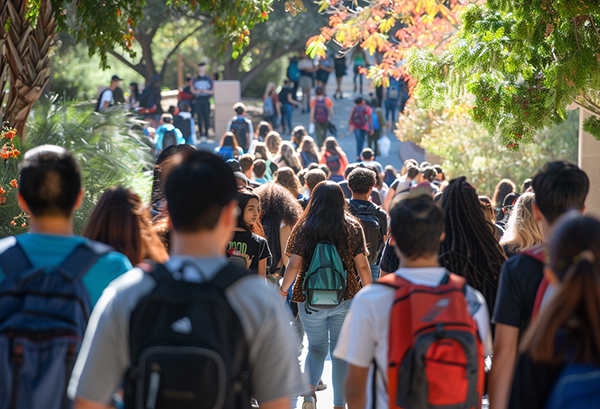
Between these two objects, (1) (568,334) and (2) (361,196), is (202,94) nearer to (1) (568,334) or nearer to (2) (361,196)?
(2) (361,196)

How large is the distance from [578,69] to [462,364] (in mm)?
3495

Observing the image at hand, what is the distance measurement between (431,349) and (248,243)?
2856 mm

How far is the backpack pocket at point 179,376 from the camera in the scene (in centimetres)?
209

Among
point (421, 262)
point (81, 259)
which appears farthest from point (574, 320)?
point (81, 259)

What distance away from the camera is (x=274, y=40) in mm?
25906

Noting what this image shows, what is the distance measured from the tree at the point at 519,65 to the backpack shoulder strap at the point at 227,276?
12.3 ft

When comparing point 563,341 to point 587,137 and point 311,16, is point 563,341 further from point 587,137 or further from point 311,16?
point 311,16

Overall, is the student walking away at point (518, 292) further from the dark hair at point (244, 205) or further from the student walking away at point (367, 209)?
the student walking away at point (367, 209)

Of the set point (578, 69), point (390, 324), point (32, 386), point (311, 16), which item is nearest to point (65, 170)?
point (32, 386)

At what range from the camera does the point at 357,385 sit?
2.78 meters

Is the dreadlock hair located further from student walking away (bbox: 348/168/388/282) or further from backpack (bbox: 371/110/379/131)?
backpack (bbox: 371/110/379/131)

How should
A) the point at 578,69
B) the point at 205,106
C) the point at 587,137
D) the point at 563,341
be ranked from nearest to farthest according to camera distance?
the point at 563,341, the point at 578,69, the point at 587,137, the point at 205,106

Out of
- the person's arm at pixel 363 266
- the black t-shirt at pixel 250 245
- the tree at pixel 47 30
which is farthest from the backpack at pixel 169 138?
the person's arm at pixel 363 266

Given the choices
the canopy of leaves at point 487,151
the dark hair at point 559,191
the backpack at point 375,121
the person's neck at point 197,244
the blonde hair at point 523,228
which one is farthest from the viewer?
the backpack at point 375,121
